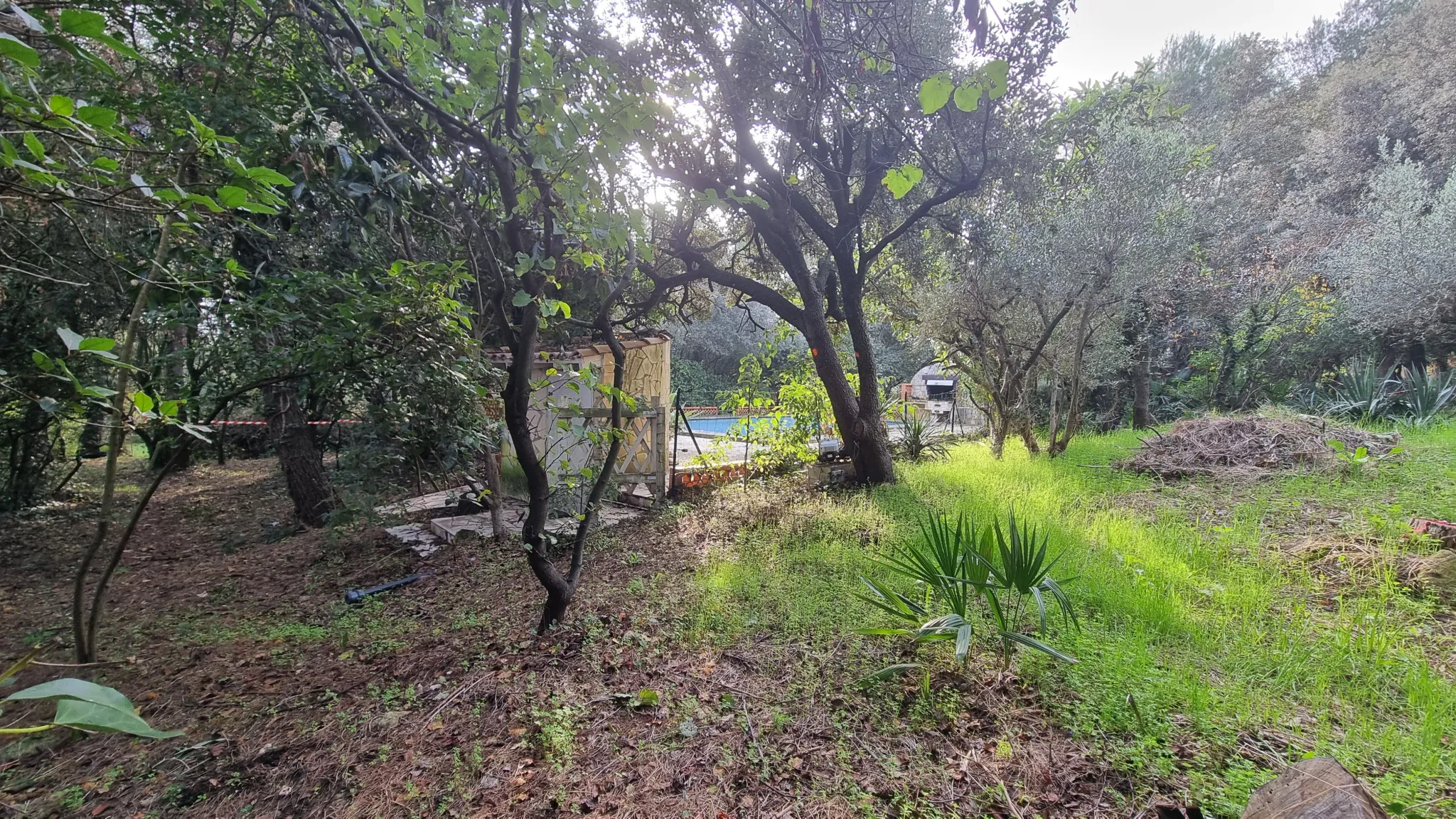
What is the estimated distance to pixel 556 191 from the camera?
215 cm

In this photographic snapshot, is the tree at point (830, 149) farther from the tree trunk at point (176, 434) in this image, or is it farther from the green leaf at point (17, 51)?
the green leaf at point (17, 51)

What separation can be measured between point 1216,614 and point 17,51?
4246 mm

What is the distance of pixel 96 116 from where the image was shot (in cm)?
105

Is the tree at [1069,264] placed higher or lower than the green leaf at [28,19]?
higher

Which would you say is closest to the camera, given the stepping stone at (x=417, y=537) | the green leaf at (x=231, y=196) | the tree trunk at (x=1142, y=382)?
the green leaf at (x=231, y=196)

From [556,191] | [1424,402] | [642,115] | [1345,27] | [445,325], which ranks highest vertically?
[1345,27]

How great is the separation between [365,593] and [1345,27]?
81.8ft

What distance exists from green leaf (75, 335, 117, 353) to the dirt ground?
166 centimetres

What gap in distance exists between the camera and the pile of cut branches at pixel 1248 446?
5.66m

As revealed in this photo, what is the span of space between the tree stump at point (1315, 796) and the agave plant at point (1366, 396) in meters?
9.12

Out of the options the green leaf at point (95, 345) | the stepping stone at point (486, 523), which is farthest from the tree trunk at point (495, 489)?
the green leaf at point (95, 345)

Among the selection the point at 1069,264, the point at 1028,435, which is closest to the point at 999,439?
the point at 1028,435

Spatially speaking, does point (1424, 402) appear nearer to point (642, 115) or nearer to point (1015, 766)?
point (1015, 766)

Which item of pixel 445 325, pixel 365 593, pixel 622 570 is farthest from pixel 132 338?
pixel 622 570
